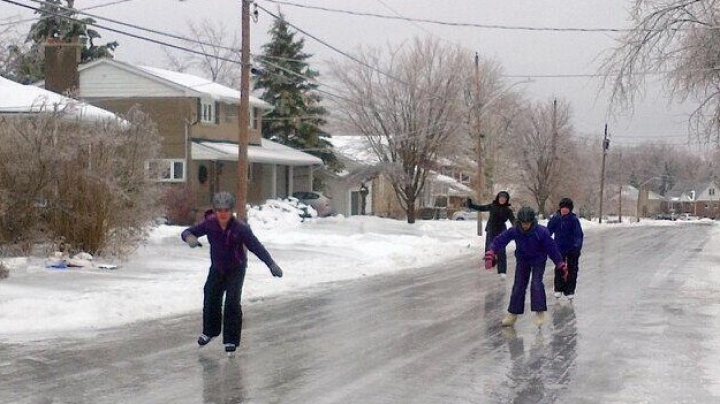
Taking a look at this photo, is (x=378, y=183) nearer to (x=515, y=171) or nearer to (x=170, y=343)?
(x=515, y=171)

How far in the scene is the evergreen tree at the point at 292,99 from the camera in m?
53.3

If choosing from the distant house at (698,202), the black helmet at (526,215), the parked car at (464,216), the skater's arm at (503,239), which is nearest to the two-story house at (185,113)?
the parked car at (464,216)

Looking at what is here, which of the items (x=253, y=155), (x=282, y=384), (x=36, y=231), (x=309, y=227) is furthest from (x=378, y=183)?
(x=282, y=384)

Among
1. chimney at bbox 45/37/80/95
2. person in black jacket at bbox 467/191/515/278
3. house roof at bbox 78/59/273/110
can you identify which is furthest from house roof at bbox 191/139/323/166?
person in black jacket at bbox 467/191/515/278

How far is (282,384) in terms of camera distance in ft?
28.4

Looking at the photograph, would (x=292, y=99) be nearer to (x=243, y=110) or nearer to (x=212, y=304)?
(x=243, y=110)

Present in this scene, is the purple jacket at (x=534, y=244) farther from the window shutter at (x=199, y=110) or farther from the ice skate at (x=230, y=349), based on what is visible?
the window shutter at (x=199, y=110)

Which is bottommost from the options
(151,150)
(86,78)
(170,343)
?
(170,343)

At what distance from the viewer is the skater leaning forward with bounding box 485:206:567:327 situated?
12.1 metres

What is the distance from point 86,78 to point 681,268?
2972 centimetres

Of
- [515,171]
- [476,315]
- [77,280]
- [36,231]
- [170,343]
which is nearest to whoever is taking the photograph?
[170,343]

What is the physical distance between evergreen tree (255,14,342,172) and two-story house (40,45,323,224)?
6373 mm

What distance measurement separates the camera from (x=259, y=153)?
44.9m

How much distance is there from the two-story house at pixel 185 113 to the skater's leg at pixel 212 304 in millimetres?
29346
